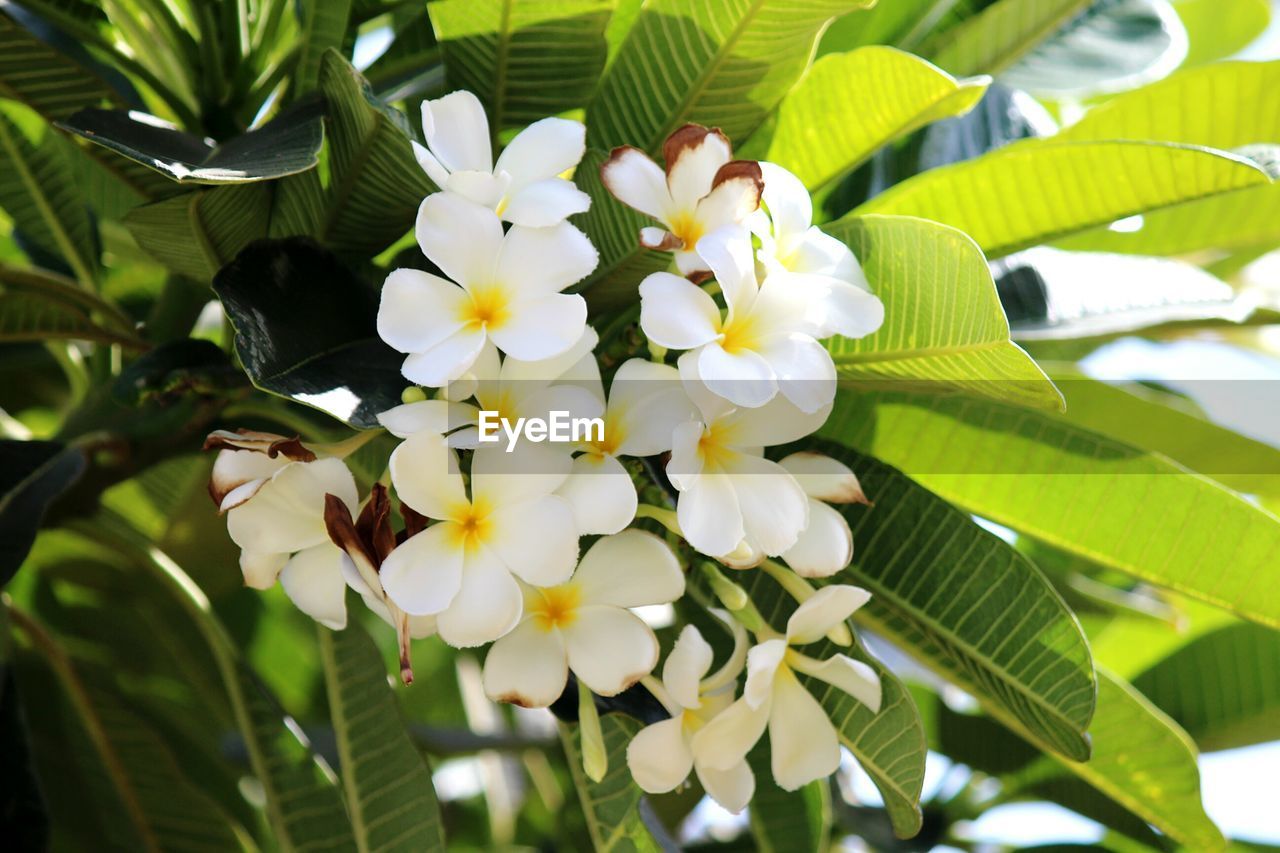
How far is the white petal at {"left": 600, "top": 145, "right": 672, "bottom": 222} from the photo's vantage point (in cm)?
61

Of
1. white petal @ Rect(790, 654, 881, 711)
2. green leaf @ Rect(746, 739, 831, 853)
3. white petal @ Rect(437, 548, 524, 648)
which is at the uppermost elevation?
white petal @ Rect(437, 548, 524, 648)

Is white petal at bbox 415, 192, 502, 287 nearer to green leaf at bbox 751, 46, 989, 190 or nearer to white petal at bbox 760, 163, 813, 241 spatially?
white petal at bbox 760, 163, 813, 241

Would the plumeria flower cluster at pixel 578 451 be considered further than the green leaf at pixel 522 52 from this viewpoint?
No

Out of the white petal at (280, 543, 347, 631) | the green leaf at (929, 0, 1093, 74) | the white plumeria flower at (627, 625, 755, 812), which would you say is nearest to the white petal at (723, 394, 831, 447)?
the white plumeria flower at (627, 625, 755, 812)

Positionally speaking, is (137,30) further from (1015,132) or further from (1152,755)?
(1152,755)

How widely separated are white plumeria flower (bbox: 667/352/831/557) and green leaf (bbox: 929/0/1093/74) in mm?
569

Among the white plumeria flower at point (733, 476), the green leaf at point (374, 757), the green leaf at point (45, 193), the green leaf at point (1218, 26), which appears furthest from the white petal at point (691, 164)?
the green leaf at point (1218, 26)

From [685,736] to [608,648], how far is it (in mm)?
81

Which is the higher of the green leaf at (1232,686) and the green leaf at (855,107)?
the green leaf at (855,107)

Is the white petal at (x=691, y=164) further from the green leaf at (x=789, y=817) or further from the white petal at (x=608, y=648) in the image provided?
the green leaf at (x=789, y=817)

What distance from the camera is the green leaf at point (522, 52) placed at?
0.75m

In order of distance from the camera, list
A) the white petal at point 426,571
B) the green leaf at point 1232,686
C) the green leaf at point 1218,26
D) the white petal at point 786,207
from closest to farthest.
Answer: the white petal at point 426,571
the white petal at point 786,207
the green leaf at point 1232,686
the green leaf at point 1218,26

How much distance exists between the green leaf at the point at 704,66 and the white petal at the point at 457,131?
0.19 metres

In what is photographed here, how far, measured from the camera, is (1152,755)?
2.82 feet
